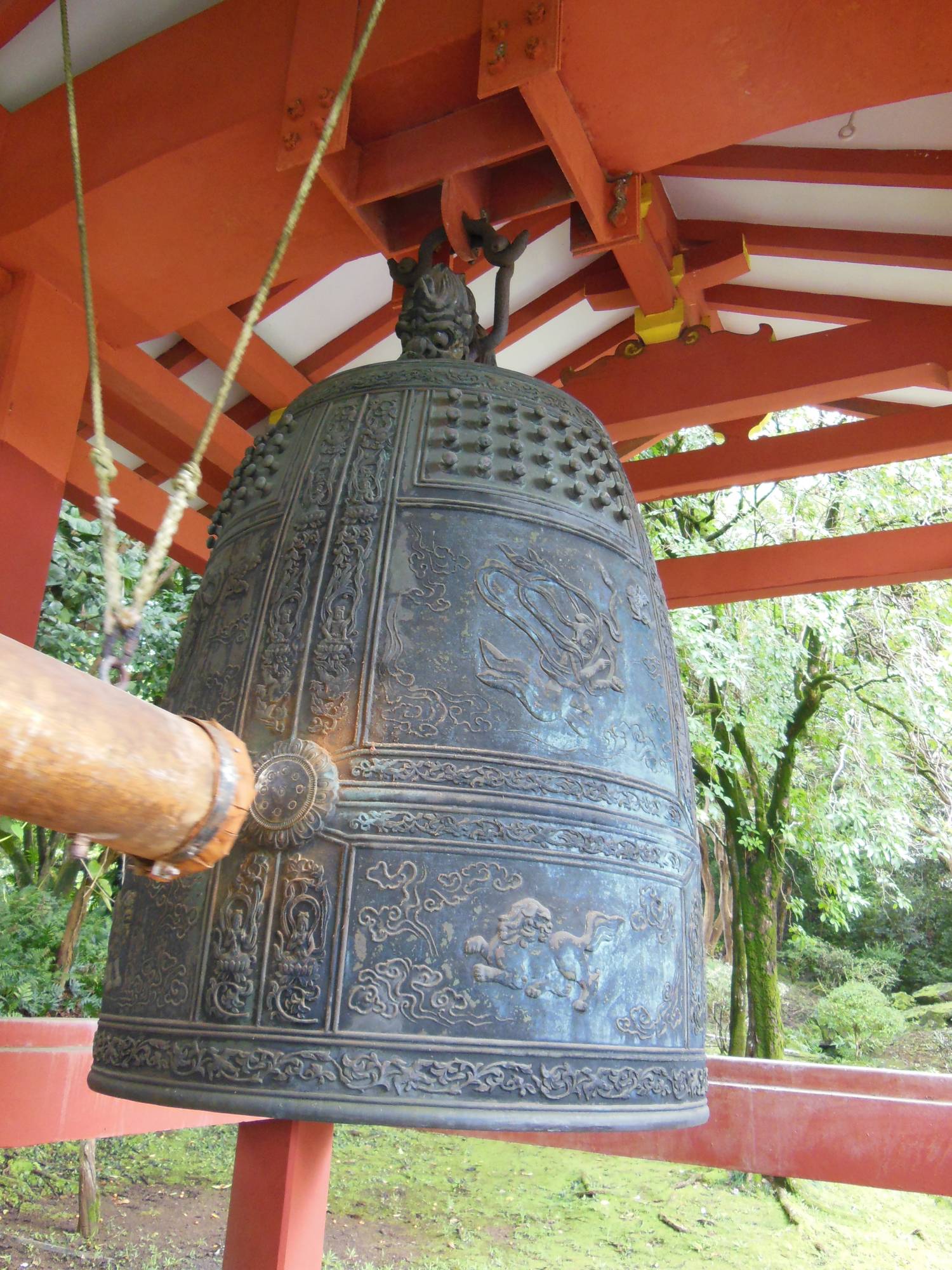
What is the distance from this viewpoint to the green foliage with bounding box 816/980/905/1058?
36.3 ft

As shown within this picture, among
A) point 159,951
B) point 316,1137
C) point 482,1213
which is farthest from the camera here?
point 482,1213

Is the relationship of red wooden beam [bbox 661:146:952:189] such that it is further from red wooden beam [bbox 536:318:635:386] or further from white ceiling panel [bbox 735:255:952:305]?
red wooden beam [bbox 536:318:635:386]

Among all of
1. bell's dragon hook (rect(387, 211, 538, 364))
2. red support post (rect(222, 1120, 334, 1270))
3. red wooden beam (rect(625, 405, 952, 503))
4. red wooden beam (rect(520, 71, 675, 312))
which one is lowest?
red support post (rect(222, 1120, 334, 1270))

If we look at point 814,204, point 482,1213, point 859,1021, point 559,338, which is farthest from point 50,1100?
point 859,1021

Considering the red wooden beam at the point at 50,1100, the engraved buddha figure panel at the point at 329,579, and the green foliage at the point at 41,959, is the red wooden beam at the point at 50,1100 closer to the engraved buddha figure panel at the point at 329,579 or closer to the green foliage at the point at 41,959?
the engraved buddha figure panel at the point at 329,579

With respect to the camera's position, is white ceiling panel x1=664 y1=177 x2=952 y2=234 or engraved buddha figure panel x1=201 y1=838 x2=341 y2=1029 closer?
engraved buddha figure panel x1=201 y1=838 x2=341 y2=1029

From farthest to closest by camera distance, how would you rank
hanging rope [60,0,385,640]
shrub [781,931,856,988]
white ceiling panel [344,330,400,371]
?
1. shrub [781,931,856,988]
2. white ceiling panel [344,330,400,371]
3. hanging rope [60,0,385,640]

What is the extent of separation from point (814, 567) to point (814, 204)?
1.38m

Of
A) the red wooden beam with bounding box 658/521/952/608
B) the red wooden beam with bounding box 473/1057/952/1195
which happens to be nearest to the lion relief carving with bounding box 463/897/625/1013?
the red wooden beam with bounding box 473/1057/952/1195

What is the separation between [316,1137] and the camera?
3307mm

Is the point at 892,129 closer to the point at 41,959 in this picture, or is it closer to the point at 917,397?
the point at 917,397

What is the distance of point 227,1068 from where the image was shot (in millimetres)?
1197

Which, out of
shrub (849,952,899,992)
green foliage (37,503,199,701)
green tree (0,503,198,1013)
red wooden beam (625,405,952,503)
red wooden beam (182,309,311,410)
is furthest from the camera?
shrub (849,952,899,992)

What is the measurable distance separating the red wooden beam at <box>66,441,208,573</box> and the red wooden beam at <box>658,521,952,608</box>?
1861 mm
